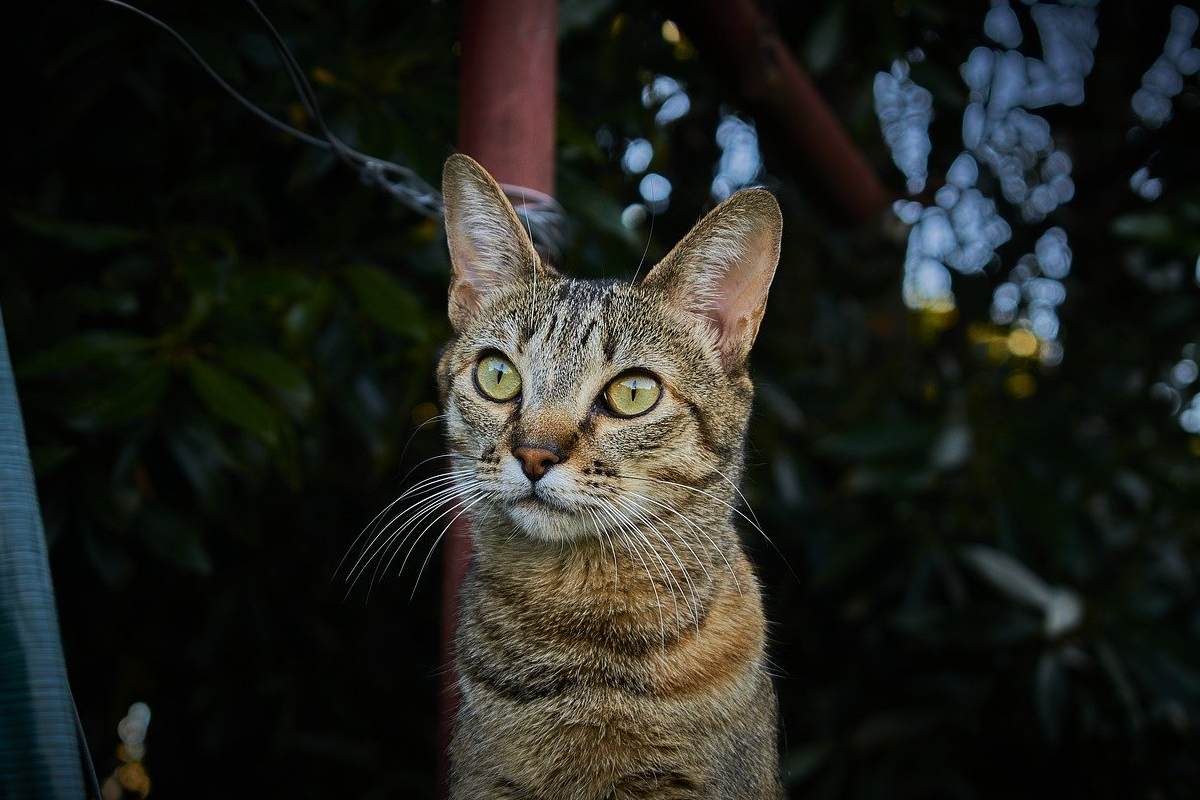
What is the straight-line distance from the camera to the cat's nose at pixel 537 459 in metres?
1.41

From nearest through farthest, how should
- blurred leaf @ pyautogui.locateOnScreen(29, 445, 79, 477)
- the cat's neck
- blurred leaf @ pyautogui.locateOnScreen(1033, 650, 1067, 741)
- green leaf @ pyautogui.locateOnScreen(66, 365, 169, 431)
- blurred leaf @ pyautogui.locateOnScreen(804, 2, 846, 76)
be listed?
the cat's neck, blurred leaf @ pyautogui.locateOnScreen(29, 445, 79, 477), green leaf @ pyautogui.locateOnScreen(66, 365, 169, 431), blurred leaf @ pyautogui.locateOnScreen(804, 2, 846, 76), blurred leaf @ pyautogui.locateOnScreen(1033, 650, 1067, 741)

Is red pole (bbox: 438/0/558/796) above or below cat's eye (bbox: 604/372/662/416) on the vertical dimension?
above

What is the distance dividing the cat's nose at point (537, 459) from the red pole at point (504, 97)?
34cm

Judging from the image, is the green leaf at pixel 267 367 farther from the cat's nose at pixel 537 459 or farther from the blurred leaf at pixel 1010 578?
the blurred leaf at pixel 1010 578

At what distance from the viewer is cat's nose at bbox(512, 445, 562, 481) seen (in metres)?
1.41

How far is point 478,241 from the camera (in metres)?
1.67

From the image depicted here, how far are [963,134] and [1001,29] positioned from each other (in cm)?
42

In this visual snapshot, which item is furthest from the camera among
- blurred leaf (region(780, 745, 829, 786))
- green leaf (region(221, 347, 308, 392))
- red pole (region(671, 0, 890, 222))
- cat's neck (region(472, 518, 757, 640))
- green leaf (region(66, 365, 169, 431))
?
blurred leaf (region(780, 745, 829, 786))

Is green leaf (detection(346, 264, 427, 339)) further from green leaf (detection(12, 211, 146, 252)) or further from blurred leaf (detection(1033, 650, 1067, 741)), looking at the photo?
blurred leaf (detection(1033, 650, 1067, 741))

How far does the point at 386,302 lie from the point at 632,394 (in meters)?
0.83

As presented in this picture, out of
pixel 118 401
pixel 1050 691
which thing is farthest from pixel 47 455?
pixel 1050 691

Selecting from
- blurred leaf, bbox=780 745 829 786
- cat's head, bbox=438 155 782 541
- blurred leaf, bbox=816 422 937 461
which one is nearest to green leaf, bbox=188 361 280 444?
cat's head, bbox=438 155 782 541

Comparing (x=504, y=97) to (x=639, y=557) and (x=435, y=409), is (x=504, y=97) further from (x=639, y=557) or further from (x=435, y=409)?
(x=435, y=409)

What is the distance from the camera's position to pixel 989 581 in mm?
3021
